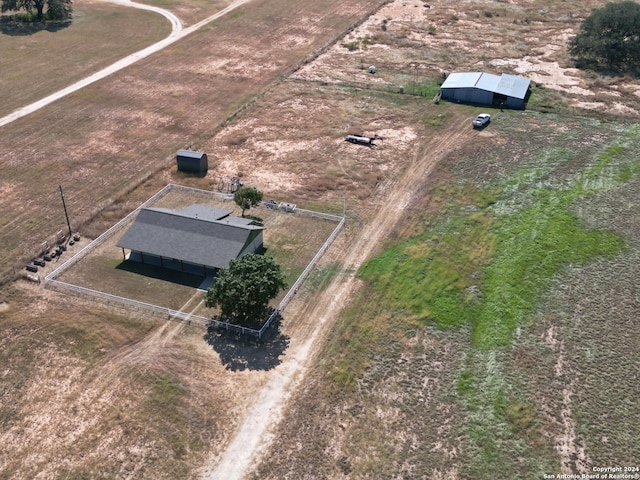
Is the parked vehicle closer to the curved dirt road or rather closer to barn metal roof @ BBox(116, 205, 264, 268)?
barn metal roof @ BBox(116, 205, 264, 268)

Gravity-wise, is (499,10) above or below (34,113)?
above

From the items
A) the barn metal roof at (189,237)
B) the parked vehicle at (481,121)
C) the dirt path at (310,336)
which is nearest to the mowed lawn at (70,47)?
the barn metal roof at (189,237)

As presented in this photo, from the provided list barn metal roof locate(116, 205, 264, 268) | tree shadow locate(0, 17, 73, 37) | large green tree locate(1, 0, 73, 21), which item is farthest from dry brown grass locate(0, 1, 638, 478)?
tree shadow locate(0, 17, 73, 37)

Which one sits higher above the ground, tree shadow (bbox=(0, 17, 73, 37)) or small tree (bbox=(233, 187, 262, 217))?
small tree (bbox=(233, 187, 262, 217))

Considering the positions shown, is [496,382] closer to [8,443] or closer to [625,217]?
[625,217]

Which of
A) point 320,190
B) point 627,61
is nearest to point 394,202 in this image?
point 320,190

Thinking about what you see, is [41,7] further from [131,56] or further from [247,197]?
[247,197]
